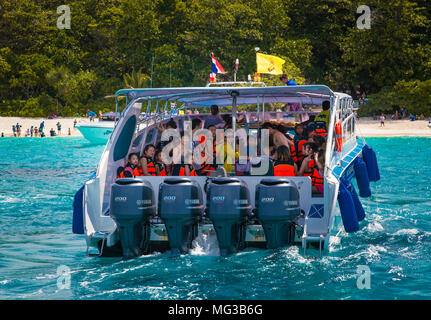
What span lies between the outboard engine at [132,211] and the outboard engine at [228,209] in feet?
2.34

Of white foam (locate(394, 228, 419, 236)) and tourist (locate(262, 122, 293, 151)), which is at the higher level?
tourist (locate(262, 122, 293, 151))

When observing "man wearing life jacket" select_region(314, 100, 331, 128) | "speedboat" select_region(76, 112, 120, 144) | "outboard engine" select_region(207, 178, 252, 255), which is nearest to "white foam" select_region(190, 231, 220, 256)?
"outboard engine" select_region(207, 178, 252, 255)

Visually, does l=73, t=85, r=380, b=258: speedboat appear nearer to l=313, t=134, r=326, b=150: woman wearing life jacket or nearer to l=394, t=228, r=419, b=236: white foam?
l=313, t=134, r=326, b=150: woman wearing life jacket

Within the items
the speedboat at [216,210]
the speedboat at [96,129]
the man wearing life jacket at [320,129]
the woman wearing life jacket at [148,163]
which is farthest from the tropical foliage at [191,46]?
the speedboat at [216,210]

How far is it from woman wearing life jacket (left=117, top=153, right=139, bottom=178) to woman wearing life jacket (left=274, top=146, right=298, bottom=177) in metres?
1.88

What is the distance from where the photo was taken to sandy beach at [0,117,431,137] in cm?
3322

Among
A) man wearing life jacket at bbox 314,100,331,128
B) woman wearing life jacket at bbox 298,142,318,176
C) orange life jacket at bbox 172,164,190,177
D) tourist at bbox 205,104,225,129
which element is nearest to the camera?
woman wearing life jacket at bbox 298,142,318,176

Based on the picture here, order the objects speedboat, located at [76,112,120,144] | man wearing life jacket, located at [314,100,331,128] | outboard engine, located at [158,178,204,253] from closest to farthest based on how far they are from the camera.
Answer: outboard engine, located at [158,178,204,253]
man wearing life jacket, located at [314,100,331,128]
speedboat, located at [76,112,120,144]

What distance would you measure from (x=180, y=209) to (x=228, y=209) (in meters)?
0.54

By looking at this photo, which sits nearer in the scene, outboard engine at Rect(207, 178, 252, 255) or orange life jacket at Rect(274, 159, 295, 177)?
outboard engine at Rect(207, 178, 252, 255)

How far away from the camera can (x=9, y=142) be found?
33.9 m

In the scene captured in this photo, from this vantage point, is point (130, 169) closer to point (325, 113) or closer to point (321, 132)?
point (321, 132)

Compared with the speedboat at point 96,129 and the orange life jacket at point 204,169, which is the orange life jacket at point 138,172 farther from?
the speedboat at point 96,129
